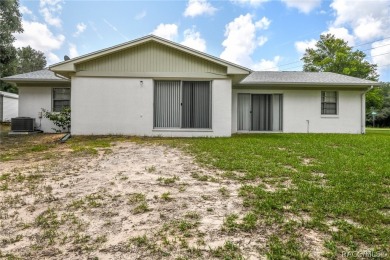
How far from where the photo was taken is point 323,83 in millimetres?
11984

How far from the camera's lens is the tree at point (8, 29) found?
20.0 m

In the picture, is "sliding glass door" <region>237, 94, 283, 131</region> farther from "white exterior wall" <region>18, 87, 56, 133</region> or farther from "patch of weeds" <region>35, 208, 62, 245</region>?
"patch of weeds" <region>35, 208, 62, 245</region>

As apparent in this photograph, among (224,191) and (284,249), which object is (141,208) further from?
(284,249)

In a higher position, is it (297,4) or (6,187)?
(297,4)

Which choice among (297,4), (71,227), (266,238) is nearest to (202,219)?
(266,238)

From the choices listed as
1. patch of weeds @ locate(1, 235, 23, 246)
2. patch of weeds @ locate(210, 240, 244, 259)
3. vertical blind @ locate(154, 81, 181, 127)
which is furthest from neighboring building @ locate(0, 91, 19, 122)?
patch of weeds @ locate(210, 240, 244, 259)

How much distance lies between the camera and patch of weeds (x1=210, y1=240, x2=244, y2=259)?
210cm

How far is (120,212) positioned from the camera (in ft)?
9.96

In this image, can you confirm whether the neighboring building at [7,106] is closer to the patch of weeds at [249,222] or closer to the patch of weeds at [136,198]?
the patch of weeds at [136,198]

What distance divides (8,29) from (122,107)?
1694cm

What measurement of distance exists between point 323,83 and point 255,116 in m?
3.40

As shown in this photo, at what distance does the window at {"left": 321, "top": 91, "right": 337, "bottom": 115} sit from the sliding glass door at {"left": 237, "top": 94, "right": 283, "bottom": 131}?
2050 millimetres

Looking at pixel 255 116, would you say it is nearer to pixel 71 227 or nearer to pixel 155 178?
pixel 155 178

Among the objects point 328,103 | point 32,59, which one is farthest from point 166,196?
point 32,59
